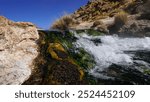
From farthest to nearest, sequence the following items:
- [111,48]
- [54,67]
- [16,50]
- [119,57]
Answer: [111,48] → [119,57] → [16,50] → [54,67]

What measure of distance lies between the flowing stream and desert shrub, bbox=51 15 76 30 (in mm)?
3810

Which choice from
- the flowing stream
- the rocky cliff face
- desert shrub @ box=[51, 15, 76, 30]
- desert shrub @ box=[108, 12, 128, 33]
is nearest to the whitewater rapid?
the flowing stream

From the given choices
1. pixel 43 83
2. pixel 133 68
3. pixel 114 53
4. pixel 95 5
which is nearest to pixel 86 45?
pixel 114 53

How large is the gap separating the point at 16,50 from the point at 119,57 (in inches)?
124

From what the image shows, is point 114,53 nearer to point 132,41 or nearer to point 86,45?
point 86,45

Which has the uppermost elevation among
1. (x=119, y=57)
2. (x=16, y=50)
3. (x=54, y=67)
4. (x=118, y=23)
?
(x=118, y=23)

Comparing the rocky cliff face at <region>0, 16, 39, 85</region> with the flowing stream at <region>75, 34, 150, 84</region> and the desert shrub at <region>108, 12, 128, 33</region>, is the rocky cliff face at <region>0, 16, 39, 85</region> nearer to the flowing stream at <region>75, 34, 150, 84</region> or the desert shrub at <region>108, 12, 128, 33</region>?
the flowing stream at <region>75, 34, 150, 84</region>

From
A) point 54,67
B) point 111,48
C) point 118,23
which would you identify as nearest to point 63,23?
point 118,23

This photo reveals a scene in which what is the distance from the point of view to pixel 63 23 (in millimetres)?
15641

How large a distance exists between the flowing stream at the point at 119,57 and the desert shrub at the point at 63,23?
12.5 feet

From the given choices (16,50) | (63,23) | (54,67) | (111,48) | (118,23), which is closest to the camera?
(54,67)

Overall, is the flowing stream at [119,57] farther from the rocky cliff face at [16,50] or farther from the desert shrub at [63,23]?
the desert shrub at [63,23]

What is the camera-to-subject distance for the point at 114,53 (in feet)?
32.5

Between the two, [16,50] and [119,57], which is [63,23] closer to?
[119,57]
